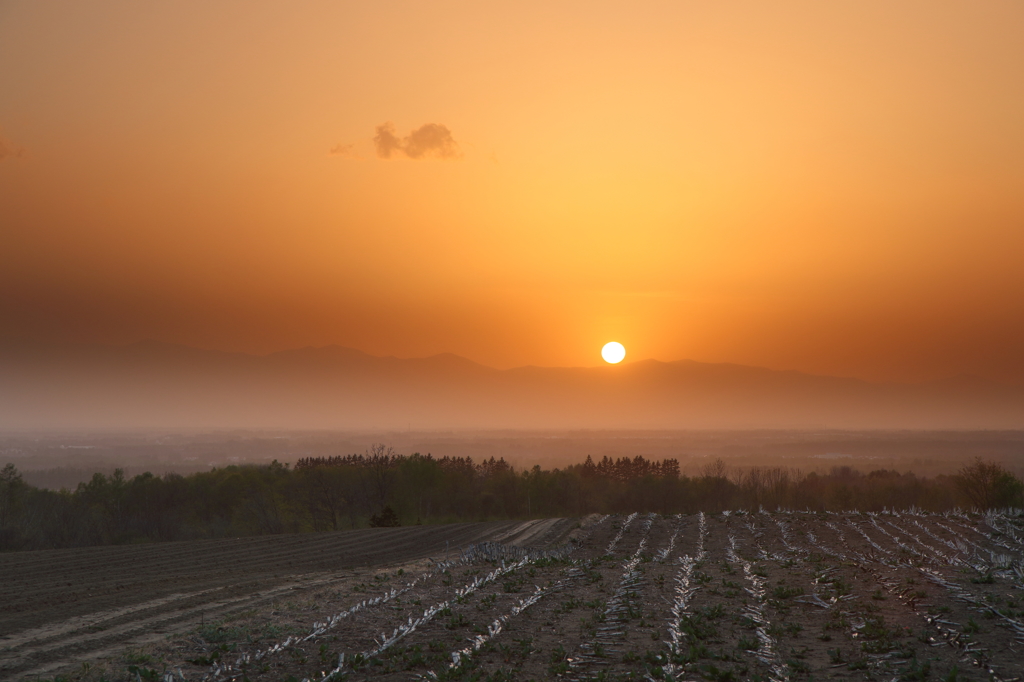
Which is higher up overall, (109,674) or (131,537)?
(109,674)

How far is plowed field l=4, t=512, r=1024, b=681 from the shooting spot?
14.6 meters

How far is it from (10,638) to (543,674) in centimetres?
1785

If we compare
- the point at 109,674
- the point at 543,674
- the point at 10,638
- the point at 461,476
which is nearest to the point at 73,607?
the point at 10,638

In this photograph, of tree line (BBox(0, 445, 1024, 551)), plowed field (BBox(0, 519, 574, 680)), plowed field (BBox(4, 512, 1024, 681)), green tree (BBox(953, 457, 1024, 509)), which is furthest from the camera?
tree line (BBox(0, 445, 1024, 551))

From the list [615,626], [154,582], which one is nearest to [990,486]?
[615,626]

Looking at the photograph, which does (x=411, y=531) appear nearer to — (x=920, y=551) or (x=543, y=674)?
(x=920, y=551)

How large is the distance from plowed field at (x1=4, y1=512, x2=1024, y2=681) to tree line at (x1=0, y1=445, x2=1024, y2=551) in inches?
2159

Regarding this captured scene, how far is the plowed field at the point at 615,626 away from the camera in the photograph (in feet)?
48.0

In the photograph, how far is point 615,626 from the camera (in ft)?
59.8

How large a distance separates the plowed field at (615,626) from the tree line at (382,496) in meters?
54.8

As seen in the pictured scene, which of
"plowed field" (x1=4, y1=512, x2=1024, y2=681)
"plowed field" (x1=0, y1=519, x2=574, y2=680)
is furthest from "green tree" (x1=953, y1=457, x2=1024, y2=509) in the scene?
"plowed field" (x1=4, y1=512, x2=1024, y2=681)

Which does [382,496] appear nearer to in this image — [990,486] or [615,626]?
[990,486]

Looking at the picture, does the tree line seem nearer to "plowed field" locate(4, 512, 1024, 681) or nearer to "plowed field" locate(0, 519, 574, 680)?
"plowed field" locate(0, 519, 574, 680)

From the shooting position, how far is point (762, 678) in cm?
1384
